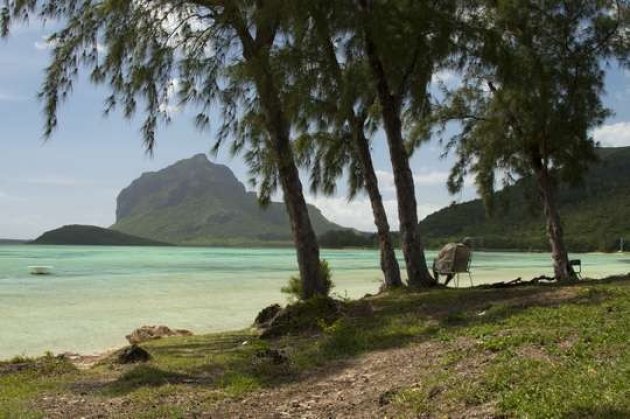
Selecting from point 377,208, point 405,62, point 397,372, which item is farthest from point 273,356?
point 377,208

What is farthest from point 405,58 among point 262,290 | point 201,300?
point 262,290

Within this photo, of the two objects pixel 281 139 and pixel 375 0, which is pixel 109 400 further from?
pixel 375 0

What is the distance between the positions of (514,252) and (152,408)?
10006 centimetres

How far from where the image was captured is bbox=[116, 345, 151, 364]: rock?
10133 mm

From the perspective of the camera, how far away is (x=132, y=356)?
10.3 meters

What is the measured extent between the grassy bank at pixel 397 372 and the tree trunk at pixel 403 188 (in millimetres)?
3851

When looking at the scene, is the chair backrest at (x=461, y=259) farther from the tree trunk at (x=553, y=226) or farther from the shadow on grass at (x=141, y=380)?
the shadow on grass at (x=141, y=380)

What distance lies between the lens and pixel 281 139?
14156 millimetres

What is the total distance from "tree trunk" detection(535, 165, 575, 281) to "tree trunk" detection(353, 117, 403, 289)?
5.22 metres

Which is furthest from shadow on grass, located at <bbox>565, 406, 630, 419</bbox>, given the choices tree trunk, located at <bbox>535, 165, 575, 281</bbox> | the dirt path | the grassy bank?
tree trunk, located at <bbox>535, 165, 575, 281</bbox>

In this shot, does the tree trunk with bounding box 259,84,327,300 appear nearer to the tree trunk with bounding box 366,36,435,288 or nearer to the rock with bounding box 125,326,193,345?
the tree trunk with bounding box 366,36,435,288

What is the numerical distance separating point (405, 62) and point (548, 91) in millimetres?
5340

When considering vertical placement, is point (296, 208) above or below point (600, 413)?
above

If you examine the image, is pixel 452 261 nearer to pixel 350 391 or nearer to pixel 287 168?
pixel 287 168
